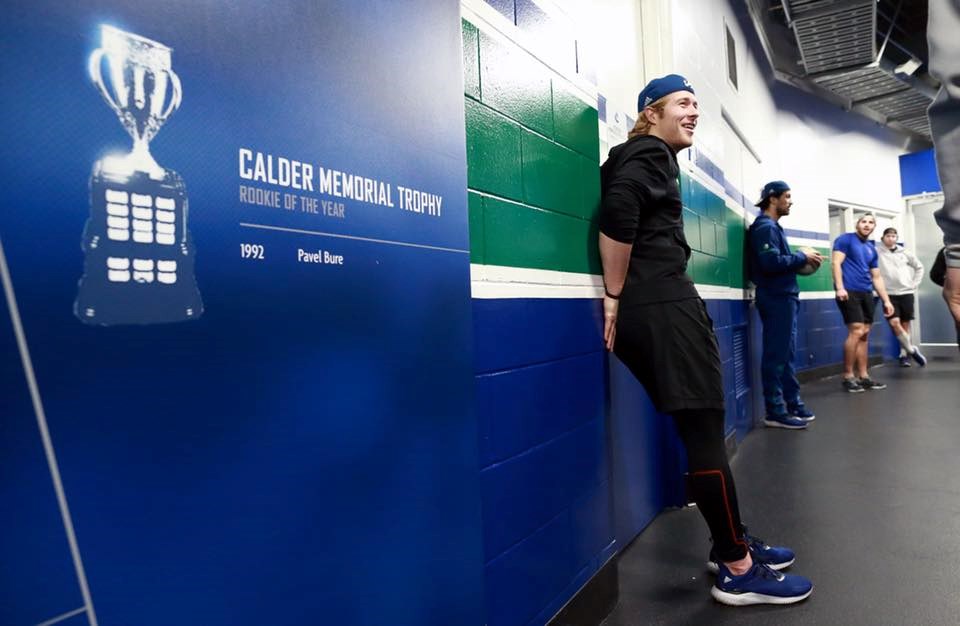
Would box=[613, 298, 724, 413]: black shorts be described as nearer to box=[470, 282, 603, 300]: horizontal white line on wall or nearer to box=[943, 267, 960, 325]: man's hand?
box=[470, 282, 603, 300]: horizontal white line on wall

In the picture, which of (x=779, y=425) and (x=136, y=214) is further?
(x=779, y=425)

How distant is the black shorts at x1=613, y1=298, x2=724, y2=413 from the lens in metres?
1.53

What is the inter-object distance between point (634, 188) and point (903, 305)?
6164 mm

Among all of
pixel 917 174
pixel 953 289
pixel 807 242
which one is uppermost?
pixel 917 174

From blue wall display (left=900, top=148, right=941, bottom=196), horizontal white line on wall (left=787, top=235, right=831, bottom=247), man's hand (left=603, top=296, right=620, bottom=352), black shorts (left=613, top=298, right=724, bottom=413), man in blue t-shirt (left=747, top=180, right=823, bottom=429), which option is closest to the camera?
black shorts (left=613, top=298, right=724, bottom=413)

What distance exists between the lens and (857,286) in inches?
199

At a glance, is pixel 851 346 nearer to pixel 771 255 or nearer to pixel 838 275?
pixel 838 275

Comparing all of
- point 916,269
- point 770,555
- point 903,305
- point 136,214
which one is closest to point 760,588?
point 770,555

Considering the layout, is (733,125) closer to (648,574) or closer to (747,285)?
(747,285)

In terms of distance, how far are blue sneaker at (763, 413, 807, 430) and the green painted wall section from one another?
272cm

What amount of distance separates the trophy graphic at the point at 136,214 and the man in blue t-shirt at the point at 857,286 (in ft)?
17.4

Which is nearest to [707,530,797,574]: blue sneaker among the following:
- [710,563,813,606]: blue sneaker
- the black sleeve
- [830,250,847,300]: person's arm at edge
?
[710,563,813,606]: blue sneaker

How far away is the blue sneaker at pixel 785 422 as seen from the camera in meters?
3.76

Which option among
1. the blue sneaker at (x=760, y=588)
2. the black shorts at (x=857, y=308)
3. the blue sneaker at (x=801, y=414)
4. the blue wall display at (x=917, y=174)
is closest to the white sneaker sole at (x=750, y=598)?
the blue sneaker at (x=760, y=588)
